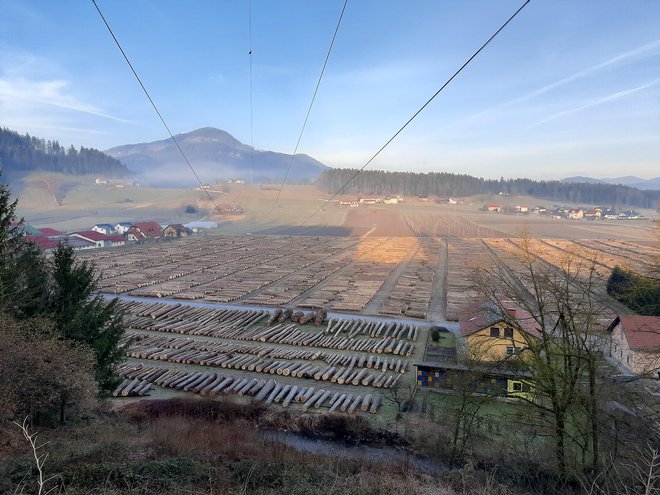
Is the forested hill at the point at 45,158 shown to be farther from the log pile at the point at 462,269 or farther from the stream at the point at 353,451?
the stream at the point at 353,451

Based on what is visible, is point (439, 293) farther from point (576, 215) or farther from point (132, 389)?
point (576, 215)

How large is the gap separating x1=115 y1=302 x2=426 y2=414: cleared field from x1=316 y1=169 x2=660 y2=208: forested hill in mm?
78168

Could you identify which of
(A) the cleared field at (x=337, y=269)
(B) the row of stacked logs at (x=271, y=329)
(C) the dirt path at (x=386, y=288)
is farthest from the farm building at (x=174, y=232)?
(B) the row of stacked logs at (x=271, y=329)

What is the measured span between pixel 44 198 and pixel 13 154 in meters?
36.6

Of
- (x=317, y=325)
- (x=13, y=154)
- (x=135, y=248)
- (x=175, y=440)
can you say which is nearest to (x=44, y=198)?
(x=13, y=154)

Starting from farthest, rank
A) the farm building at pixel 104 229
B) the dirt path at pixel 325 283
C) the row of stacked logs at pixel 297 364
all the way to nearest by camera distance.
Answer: the farm building at pixel 104 229 < the dirt path at pixel 325 283 < the row of stacked logs at pixel 297 364

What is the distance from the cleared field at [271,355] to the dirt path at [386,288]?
3103mm

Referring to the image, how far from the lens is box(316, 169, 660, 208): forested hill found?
311 ft

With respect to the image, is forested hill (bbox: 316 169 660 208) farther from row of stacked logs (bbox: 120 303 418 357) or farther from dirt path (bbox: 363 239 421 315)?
row of stacked logs (bbox: 120 303 418 357)

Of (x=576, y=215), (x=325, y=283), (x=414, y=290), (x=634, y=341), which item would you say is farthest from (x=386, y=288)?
(x=576, y=215)

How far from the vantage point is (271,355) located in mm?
14125

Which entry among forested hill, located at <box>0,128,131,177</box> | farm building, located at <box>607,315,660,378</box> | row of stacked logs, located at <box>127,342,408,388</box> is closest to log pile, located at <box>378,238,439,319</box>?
row of stacked logs, located at <box>127,342,408,388</box>

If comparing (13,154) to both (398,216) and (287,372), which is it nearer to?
(398,216)

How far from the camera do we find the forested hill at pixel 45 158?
97.8 metres
